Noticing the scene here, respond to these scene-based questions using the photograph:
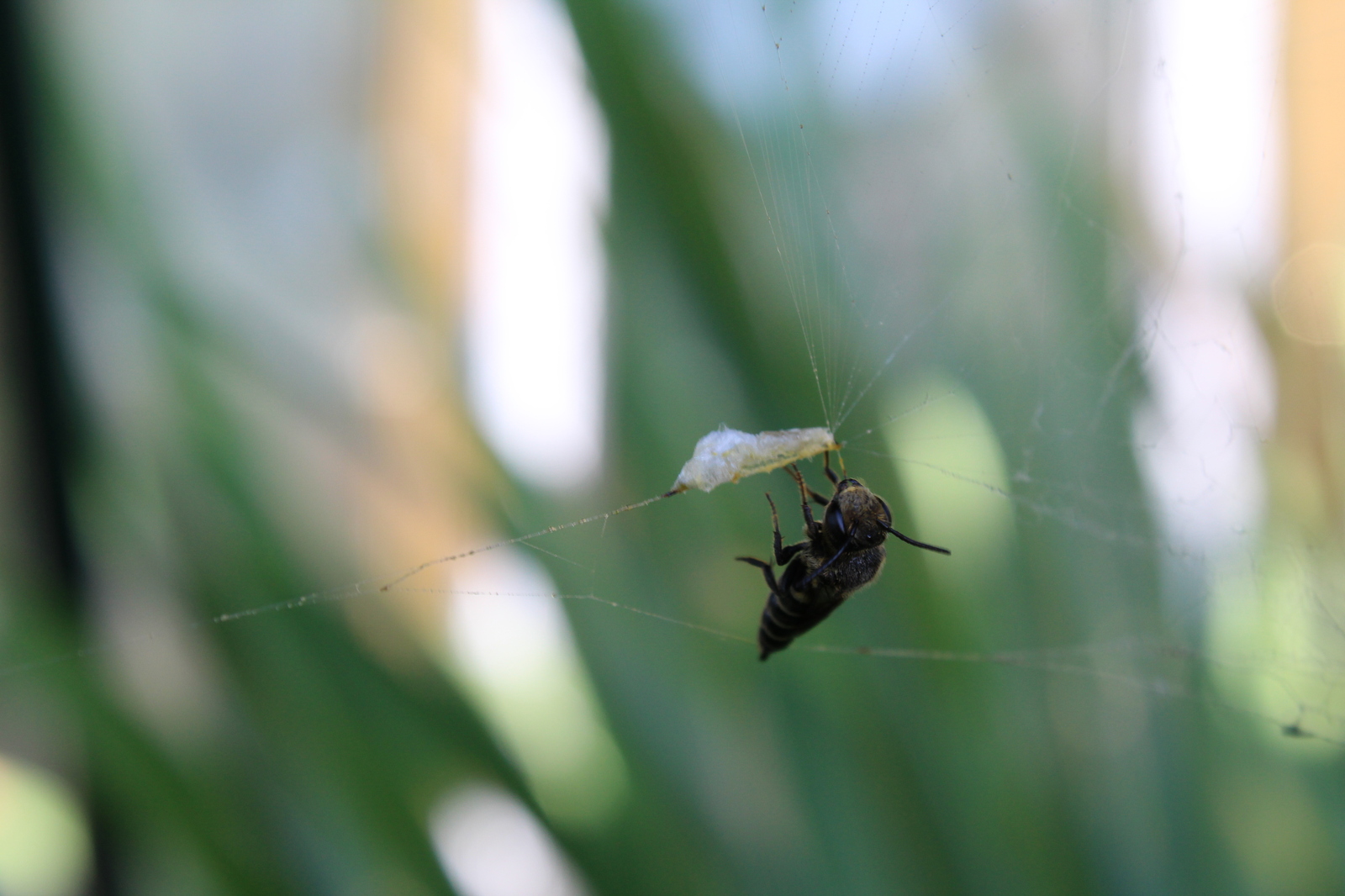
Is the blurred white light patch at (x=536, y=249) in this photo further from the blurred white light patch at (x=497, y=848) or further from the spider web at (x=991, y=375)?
the blurred white light patch at (x=497, y=848)

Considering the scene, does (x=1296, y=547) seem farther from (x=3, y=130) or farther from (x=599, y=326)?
(x=3, y=130)

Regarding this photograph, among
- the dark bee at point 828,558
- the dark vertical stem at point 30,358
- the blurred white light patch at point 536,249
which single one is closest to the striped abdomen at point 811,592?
the dark bee at point 828,558

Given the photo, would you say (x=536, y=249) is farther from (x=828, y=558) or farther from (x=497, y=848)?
(x=497, y=848)

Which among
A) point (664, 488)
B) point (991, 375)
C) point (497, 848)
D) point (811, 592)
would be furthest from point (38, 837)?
point (991, 375)

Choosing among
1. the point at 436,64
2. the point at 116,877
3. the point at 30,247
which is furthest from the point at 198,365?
the point at 116,877

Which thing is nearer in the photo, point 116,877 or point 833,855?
point 833,855

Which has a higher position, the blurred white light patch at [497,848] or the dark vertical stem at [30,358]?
the dark vertical stem at [30,358]

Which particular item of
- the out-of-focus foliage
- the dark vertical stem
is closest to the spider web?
the out-of-focus foliage
